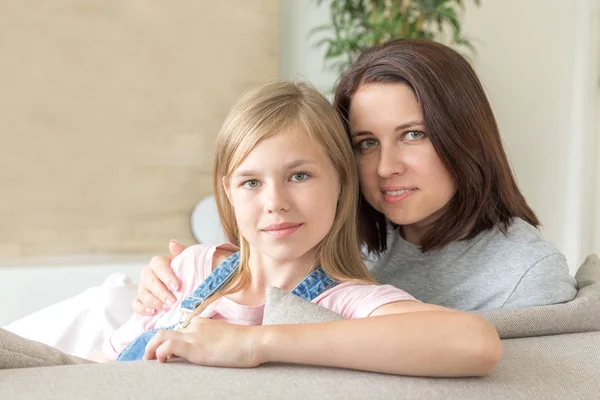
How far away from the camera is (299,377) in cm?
115

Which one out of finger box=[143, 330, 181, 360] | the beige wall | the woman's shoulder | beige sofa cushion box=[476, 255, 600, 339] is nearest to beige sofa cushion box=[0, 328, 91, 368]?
finger box=[143, 330, 181, 360]

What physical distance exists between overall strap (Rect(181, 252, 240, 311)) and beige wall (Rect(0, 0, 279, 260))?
2.43 meters

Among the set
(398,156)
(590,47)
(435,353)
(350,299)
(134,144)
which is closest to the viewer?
(435,353)

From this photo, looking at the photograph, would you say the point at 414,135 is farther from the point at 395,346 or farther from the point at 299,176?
the point at 395,346

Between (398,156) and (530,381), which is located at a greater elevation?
(398,156)

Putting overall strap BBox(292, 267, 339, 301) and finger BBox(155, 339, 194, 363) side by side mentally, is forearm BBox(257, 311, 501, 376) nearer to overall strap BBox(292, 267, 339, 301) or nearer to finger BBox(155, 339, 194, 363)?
finger BBox(155, 339, 194, 363)

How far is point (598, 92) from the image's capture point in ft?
16.3

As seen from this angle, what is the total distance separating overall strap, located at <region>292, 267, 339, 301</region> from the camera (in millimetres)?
1543

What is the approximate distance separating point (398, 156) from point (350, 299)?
0.39 meters

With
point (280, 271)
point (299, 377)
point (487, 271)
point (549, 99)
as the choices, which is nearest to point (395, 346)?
point (299, 377)

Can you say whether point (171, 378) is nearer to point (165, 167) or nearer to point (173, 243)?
point (173, 243)

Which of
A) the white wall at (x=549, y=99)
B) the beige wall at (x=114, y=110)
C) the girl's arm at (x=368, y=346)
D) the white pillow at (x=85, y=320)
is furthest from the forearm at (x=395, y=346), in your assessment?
the white wall at (x=549, y=99)

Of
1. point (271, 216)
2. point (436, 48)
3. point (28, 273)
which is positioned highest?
point (436, 48)

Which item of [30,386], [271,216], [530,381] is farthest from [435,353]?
[30,386]
